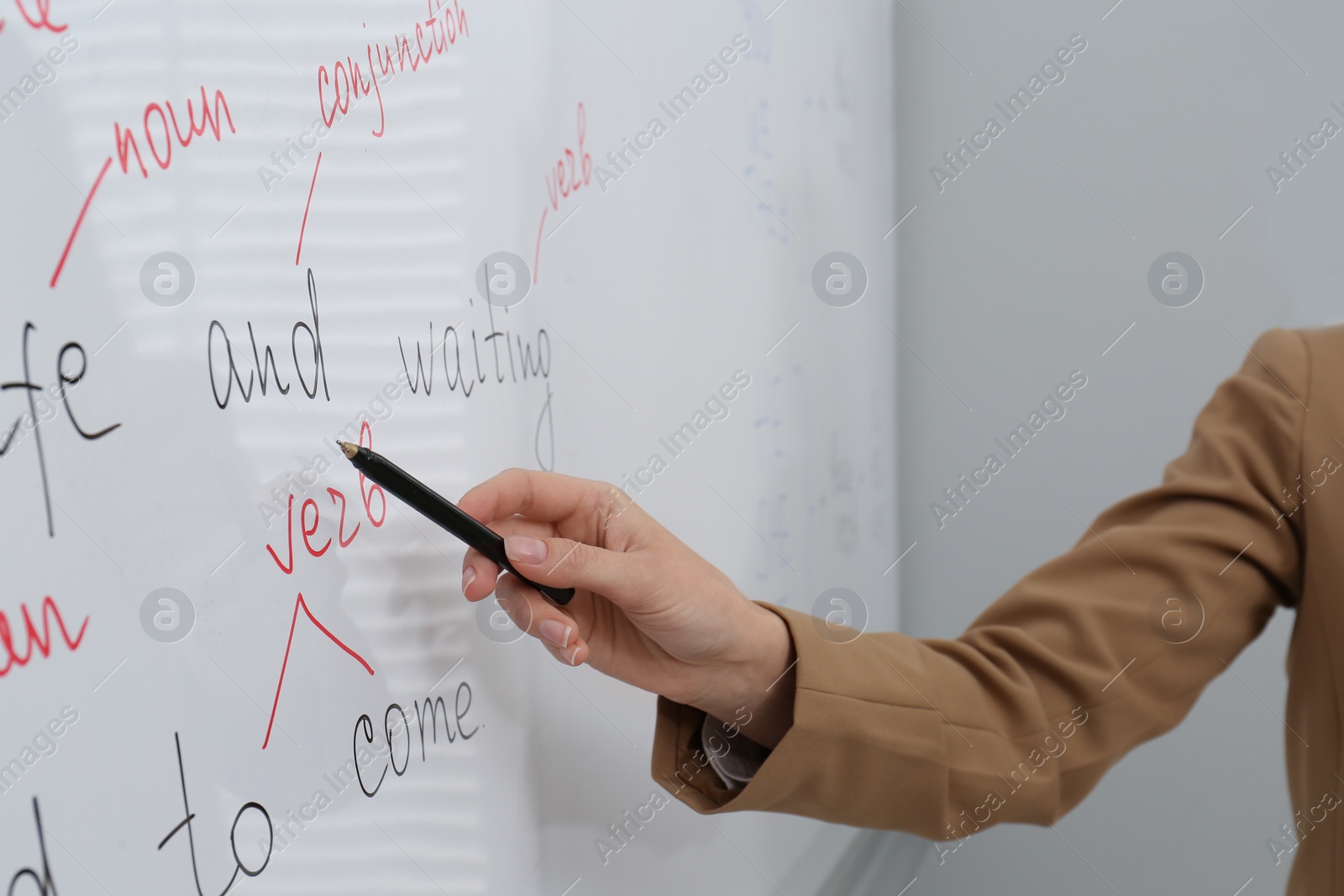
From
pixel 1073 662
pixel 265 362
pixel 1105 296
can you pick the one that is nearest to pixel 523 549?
pixel 265 362

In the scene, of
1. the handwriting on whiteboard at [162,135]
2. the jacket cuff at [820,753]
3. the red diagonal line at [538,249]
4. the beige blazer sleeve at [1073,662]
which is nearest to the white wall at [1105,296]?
the beige blazer sleeve at [1073,662]

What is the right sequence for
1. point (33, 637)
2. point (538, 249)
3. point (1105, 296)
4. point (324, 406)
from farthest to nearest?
point (1105, 296), point (538, 249), point (324, 406), point (33, 637)

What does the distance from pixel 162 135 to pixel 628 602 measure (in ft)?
0.93

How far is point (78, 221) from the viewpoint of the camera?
29 cm

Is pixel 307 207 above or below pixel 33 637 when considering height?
above

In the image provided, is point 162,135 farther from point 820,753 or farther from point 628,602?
point 820,753

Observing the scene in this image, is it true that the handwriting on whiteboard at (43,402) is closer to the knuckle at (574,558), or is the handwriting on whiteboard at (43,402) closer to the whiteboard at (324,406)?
the whiteboard at (324,406)

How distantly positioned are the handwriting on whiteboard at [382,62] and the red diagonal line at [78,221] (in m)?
0.10

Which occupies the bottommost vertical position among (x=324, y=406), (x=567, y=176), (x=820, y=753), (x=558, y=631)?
(x=820, y=753)

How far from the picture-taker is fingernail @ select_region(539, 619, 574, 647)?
0.45 m

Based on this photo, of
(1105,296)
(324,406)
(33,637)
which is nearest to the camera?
(33,637)

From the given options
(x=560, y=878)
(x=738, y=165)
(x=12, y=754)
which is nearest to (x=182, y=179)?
(x=12, y=754)

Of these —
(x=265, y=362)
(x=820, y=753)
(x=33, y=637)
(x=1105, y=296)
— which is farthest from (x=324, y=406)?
(x=1105, y=296)

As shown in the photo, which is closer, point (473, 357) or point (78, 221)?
point (78, 221)
